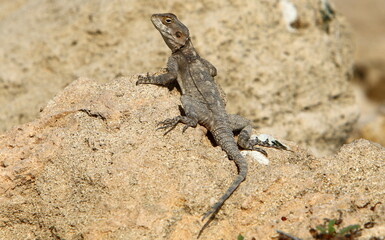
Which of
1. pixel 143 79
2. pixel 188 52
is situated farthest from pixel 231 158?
pixel 188 52

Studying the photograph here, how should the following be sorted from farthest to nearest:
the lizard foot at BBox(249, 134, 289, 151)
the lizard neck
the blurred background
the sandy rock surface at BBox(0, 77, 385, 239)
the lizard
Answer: the blurred background < the lizard neck < the lizard foot at BBox(249, 134, 289, 151) < the lizard < the sandy rock surface at BBox(0, 77, 385, 239)

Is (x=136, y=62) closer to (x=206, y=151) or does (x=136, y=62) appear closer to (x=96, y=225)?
(x=206, y=151)

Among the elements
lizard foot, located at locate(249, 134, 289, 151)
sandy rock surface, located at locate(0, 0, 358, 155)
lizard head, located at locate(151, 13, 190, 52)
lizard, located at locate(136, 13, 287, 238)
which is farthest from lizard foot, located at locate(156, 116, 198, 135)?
sandy rock surface, located at locate(0, 0, 358, 155)

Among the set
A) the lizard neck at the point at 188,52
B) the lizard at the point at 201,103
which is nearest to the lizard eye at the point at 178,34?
the lizard at the point at 201,103

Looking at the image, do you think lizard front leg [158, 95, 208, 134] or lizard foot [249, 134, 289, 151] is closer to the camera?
lizard front leg [158, 95, 208, 134]

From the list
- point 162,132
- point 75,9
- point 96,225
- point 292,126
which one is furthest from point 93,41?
point 96,225

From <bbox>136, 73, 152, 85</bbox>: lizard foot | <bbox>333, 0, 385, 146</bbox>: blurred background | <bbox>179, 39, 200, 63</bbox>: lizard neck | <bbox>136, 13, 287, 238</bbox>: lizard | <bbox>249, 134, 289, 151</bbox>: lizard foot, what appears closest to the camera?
<bbox>136, 13, 287, 238</bbox>: lizard

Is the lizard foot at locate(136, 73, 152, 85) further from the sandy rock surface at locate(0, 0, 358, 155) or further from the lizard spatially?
the sandy rock surface at locate(0, 0, 358, 155)
